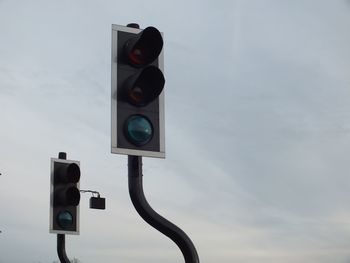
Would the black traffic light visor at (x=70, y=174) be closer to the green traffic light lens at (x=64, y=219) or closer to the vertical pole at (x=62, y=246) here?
the green traffic light lens at (x=64, y=219)

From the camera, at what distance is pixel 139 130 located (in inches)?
216

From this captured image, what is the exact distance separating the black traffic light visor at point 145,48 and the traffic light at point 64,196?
447 centimetres

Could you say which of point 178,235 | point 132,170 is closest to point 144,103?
point 132,170

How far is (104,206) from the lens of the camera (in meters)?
9.66

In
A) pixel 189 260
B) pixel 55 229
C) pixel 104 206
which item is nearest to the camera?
pixel 189 260

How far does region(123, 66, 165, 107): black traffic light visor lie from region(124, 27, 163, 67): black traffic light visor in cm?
17

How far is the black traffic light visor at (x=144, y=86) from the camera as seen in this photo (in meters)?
5.46

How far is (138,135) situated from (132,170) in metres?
0.38

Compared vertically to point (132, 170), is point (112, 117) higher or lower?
higher

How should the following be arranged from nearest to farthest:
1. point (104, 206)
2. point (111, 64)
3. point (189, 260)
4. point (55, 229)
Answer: point (189, 260) < point (111, 64) < point (104, 206) < point (55, 229)

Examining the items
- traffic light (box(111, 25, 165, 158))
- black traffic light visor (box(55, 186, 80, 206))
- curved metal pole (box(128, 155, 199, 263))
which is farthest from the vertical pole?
traffic light (box(111, 25, 165, 158))

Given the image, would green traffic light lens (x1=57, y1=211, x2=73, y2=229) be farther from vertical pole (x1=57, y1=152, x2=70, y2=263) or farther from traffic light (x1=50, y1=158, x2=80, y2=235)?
vertical pole (x1=57, y1=152, x2=70, y2=263)

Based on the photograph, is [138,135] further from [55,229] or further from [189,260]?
[55,229]

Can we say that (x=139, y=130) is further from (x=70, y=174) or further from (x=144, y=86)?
(x=70, y=174)
